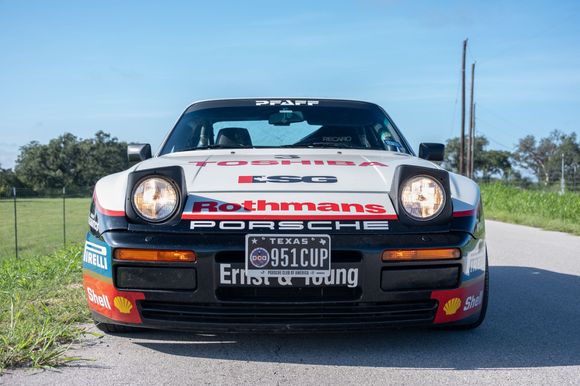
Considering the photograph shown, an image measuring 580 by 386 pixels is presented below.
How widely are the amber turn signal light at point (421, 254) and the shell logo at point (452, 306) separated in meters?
0.22

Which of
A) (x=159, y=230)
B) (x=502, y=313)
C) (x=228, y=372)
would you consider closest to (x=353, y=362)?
(x=228, y=372)

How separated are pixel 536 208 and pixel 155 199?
17564 millimetres

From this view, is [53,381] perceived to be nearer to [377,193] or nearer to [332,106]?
[377,193]

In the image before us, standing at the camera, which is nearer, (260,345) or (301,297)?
(301,297)

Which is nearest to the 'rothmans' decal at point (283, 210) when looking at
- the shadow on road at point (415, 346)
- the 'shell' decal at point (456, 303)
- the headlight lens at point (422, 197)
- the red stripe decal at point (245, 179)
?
the headlight lens at point (422, 197)

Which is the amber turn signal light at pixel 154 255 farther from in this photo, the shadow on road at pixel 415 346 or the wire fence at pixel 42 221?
the wire fence at pixel 42 221

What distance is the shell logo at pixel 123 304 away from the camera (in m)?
3.11

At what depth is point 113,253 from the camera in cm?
308

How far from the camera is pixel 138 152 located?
4.59 m

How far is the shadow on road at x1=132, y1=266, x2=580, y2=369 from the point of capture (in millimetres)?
3107

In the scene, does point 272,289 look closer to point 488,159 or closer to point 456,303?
point 456,303

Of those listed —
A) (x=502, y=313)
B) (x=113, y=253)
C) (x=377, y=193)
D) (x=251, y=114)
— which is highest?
(x=251, y=114)

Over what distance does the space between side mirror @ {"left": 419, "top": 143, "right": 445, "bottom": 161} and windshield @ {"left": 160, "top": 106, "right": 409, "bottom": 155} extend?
6.5 inches

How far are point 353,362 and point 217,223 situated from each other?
91 centimetres
